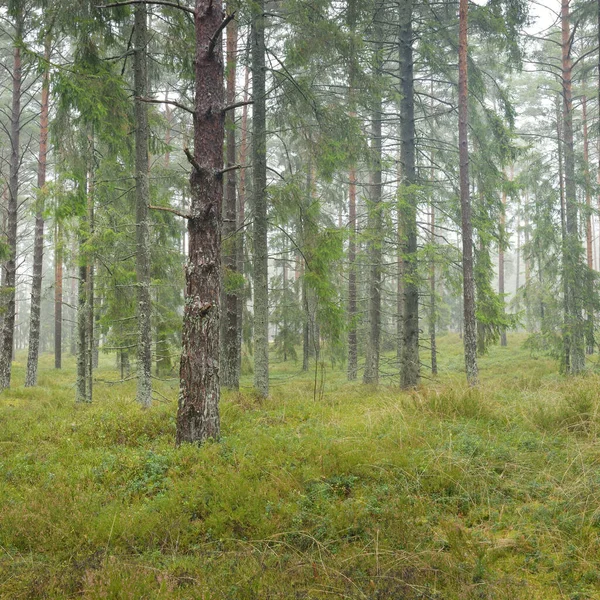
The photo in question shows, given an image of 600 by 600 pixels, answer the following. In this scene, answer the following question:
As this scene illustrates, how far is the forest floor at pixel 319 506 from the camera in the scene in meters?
3.39

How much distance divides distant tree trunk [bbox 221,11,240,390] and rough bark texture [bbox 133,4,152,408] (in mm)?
1866

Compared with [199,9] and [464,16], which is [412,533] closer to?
[199,9]

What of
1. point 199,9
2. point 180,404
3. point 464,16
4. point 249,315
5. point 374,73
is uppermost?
point 464,16

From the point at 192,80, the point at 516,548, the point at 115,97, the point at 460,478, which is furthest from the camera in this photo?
the point at 192,80

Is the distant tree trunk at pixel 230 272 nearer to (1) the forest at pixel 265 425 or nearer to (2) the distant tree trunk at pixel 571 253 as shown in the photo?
(1) the forest at pixel 265 425

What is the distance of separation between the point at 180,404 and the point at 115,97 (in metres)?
6.85

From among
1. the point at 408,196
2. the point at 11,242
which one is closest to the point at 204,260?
the point at 408,196

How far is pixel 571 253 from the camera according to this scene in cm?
1467

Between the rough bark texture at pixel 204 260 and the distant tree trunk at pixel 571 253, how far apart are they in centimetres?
1262

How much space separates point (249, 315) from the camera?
663 inches

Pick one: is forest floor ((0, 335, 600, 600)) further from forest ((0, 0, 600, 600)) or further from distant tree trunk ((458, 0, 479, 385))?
distant tree trunk ((458, 0, 479, 385))

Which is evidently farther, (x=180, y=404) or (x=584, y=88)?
(x=584, y=88)

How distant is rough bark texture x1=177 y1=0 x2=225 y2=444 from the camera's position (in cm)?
606

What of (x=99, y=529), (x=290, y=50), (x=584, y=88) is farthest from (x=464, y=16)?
(x=584, y=88)
